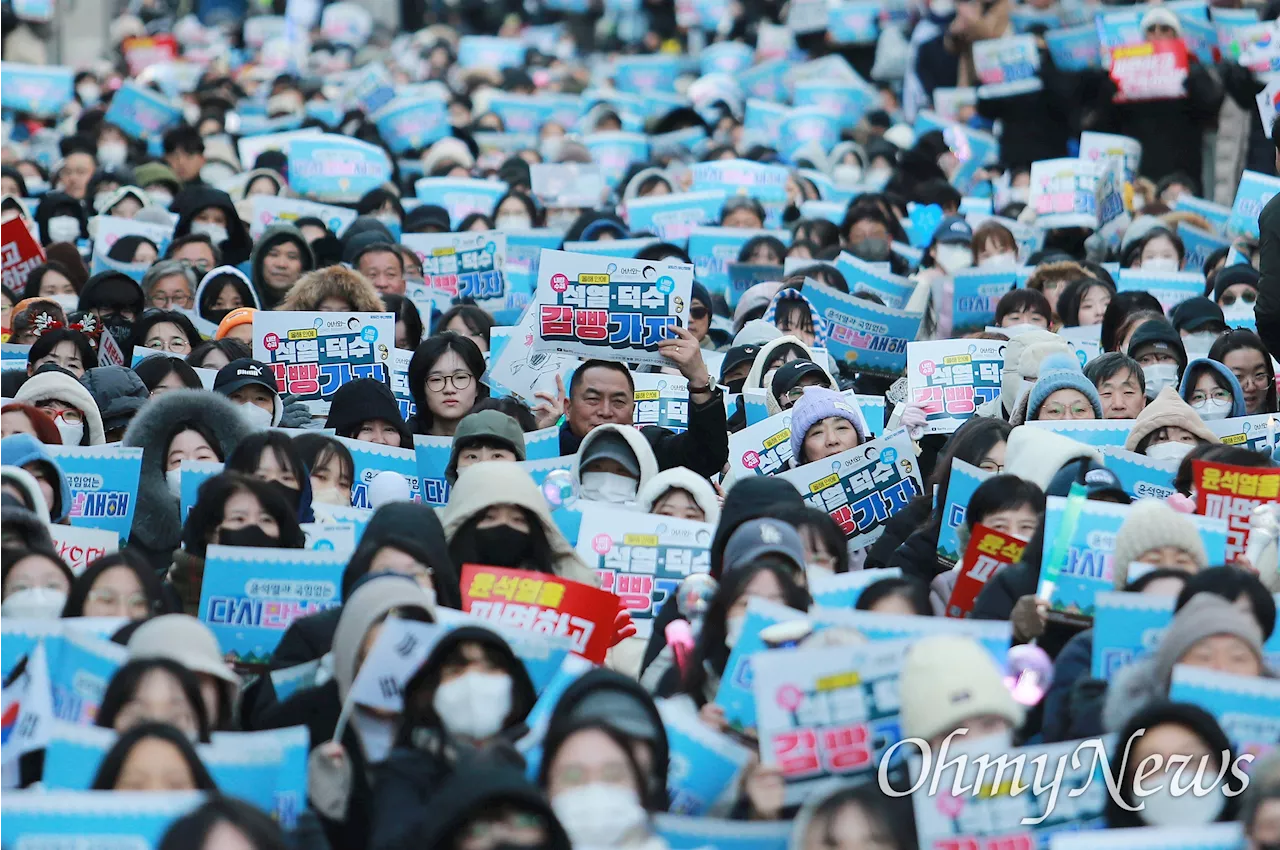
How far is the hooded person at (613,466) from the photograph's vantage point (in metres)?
9.03

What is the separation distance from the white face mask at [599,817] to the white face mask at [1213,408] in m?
5.50

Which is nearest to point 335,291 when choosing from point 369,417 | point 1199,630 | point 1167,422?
point 369,417

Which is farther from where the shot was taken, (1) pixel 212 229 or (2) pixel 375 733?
(1) pixel 212 229

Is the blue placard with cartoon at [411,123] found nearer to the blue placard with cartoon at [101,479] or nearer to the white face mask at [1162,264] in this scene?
the white face mask at [1162,264]

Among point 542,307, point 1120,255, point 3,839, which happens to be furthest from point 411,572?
point 1120,255

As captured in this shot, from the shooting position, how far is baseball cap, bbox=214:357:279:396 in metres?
10.0

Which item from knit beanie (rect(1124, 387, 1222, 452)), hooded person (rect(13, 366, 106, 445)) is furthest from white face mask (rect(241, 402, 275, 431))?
knit beanie (rect(1124, 387, 1222, 452))

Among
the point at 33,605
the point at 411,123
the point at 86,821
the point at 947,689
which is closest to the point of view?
the point at 86,821

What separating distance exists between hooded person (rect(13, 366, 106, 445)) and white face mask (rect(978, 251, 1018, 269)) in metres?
5.86

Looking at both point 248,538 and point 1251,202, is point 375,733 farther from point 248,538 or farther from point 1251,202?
point 1251,202

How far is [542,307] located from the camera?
1018 cm

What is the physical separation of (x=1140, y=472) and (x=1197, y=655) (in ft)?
9.41

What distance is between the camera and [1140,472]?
28.9 ft

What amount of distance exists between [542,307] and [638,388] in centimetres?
102
